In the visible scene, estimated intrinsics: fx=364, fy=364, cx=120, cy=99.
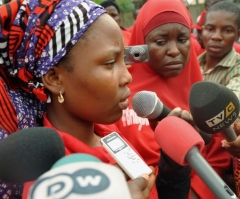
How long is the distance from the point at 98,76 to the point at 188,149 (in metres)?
0.33

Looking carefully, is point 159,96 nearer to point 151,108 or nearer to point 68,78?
point 151,108

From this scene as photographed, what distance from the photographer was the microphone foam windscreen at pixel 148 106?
4.18 ft

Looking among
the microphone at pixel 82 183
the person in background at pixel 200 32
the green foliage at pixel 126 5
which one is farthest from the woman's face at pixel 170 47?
the green foliage at pixel 126 5

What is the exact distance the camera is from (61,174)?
53 centimetres

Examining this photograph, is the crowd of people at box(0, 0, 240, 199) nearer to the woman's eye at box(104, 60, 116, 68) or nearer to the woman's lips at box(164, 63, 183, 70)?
the woman's eye at box(104, 60, 116, 68)

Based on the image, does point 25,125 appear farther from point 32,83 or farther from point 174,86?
point 174,86

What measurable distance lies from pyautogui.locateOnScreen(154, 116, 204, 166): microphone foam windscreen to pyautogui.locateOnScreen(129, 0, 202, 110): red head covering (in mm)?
815

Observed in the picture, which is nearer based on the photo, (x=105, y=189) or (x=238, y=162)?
(x=105, y=189)

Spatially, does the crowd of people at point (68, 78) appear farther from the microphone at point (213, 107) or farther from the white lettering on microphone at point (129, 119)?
the white lettering on microphone at point (129, 119)

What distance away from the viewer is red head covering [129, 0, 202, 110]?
1.88m

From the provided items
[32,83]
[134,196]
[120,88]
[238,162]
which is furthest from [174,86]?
[134,196]

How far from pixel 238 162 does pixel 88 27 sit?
0.92 meters

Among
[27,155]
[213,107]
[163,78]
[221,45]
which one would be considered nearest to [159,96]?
[163,78]

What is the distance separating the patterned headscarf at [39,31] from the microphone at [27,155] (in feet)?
1.09
